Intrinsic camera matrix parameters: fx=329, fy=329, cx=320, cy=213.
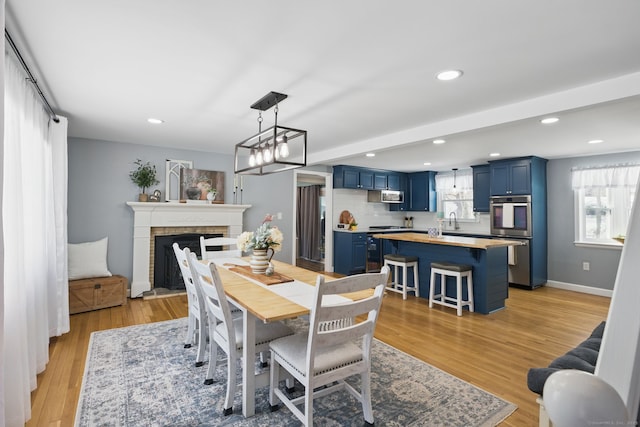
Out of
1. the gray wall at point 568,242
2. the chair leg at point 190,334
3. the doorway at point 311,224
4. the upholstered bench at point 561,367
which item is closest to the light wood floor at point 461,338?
the gray wall at point 568,242

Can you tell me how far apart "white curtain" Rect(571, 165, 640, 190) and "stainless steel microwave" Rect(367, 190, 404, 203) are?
321 cm

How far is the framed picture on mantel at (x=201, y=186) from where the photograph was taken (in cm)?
516

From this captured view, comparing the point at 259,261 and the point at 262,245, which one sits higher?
the point at 262,245

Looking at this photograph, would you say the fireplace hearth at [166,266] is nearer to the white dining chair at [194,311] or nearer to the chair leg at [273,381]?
the white dining chair at [194,311]

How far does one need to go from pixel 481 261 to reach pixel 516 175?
2378 mm

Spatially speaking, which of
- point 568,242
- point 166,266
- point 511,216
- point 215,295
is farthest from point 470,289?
point 166,266

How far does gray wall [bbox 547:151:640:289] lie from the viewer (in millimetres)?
5145

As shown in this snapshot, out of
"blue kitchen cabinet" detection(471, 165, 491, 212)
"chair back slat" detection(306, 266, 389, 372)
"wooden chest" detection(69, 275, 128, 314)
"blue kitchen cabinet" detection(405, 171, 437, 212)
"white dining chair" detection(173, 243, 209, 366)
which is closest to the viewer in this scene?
"chair back slat" detection(306, 266, 389, 372)

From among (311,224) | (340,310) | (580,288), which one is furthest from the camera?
(311,224)

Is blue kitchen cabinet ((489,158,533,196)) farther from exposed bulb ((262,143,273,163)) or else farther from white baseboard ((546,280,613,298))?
exposed bulb ((262,143,273,163))

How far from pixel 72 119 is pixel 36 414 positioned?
9.43 feet

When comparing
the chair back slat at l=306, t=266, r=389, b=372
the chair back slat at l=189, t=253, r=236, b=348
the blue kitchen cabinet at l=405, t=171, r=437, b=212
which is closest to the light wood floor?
the chair back slat at l=306, t=266, r=389, b=372

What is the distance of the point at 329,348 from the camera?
1.96 meters

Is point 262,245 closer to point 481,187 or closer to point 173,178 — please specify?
point 173,178
